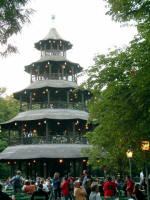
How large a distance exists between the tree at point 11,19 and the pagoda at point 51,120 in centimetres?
1844

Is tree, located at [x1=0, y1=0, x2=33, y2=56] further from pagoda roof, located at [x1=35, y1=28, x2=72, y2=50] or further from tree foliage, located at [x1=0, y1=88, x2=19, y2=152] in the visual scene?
tree foliage, located at [x1=0, y1=88, x2=19, y2=152]

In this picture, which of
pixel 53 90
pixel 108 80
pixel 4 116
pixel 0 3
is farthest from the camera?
pixel 4 116

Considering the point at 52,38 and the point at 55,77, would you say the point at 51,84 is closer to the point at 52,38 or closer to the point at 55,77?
the point at 55,77

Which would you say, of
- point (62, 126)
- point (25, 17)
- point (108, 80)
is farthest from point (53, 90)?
point (25, 17)

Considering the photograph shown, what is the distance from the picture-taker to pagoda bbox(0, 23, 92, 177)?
32469 mm

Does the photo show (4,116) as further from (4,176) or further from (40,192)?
(40,192)

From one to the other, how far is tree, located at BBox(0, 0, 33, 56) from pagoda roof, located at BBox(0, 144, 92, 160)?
1916cm

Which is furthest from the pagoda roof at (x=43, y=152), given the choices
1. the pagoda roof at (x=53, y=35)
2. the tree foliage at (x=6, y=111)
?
the pagoda roof at (x=53, y=35)

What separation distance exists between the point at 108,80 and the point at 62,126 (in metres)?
22.7

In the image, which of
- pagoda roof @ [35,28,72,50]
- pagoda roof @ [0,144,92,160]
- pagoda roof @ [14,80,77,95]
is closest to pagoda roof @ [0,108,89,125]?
pagoda roof @ [14,80,77,95]

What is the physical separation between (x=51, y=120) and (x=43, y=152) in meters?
4.28

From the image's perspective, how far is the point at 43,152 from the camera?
1246 inches

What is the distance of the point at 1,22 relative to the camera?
12844 mm

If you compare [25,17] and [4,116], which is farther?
[4,116]
